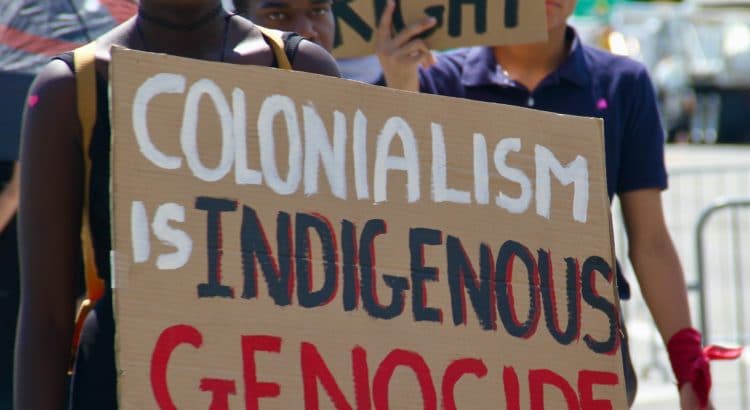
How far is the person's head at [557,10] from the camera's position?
137 inches

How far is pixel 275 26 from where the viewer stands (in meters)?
3.00

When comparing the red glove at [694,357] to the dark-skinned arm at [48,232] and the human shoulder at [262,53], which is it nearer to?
the human shoulder at [262,53]

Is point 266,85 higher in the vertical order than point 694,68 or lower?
higher

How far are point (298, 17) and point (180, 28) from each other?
2.49 ft

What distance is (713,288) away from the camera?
1120cm

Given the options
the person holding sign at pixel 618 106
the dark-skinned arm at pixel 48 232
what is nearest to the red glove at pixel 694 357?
the person holding sign at pixel 618 106

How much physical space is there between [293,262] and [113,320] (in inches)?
11.3

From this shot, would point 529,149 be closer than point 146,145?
No

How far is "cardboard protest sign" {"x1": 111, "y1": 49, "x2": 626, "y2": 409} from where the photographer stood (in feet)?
6.80

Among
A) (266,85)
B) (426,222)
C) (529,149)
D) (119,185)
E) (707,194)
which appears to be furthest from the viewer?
(707,194)

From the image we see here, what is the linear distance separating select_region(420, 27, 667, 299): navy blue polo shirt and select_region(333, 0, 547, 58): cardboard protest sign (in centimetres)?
9

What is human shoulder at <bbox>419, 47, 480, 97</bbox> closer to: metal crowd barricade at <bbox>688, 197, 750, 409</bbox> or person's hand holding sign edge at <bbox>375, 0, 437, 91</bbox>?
person's hand holding sign edge at <bbox>375, 0, 437, 91</bbox>

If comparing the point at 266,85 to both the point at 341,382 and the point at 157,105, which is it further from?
the point at 341,382

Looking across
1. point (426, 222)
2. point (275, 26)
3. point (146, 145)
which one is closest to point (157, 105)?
point (146, 145)
